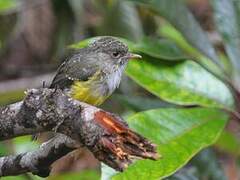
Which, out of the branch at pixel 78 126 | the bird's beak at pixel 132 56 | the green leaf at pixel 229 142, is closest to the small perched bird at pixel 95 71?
the bird's beak at pixel 132 56

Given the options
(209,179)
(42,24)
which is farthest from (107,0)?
(209,179)

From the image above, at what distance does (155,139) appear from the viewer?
2.71 metres

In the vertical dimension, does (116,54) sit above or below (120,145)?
below

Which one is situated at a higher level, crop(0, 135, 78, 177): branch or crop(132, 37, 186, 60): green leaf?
crop(0, 135, 78, 177): branch

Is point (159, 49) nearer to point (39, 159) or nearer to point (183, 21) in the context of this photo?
point (183, 21)

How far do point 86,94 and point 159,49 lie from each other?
38 cm

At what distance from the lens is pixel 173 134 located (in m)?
2.79

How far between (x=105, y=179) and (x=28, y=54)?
3.97 meters

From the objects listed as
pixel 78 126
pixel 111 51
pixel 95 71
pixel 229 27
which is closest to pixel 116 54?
pixel 111 51

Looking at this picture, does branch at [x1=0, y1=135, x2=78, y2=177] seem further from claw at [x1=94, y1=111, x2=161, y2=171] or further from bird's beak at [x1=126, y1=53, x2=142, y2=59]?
bird's beak at [x1=126, y1=53, x2=142, y2=59]

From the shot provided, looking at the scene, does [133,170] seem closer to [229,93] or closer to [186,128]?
[186,128]

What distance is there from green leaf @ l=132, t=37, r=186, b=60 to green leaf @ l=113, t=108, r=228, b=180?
263 millimetres

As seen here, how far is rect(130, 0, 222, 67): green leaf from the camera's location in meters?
3.11

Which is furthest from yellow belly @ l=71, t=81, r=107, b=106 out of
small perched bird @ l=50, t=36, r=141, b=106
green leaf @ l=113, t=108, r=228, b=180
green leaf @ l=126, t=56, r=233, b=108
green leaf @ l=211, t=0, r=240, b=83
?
green leaf @ l=211, t=0, r=240, b=83
